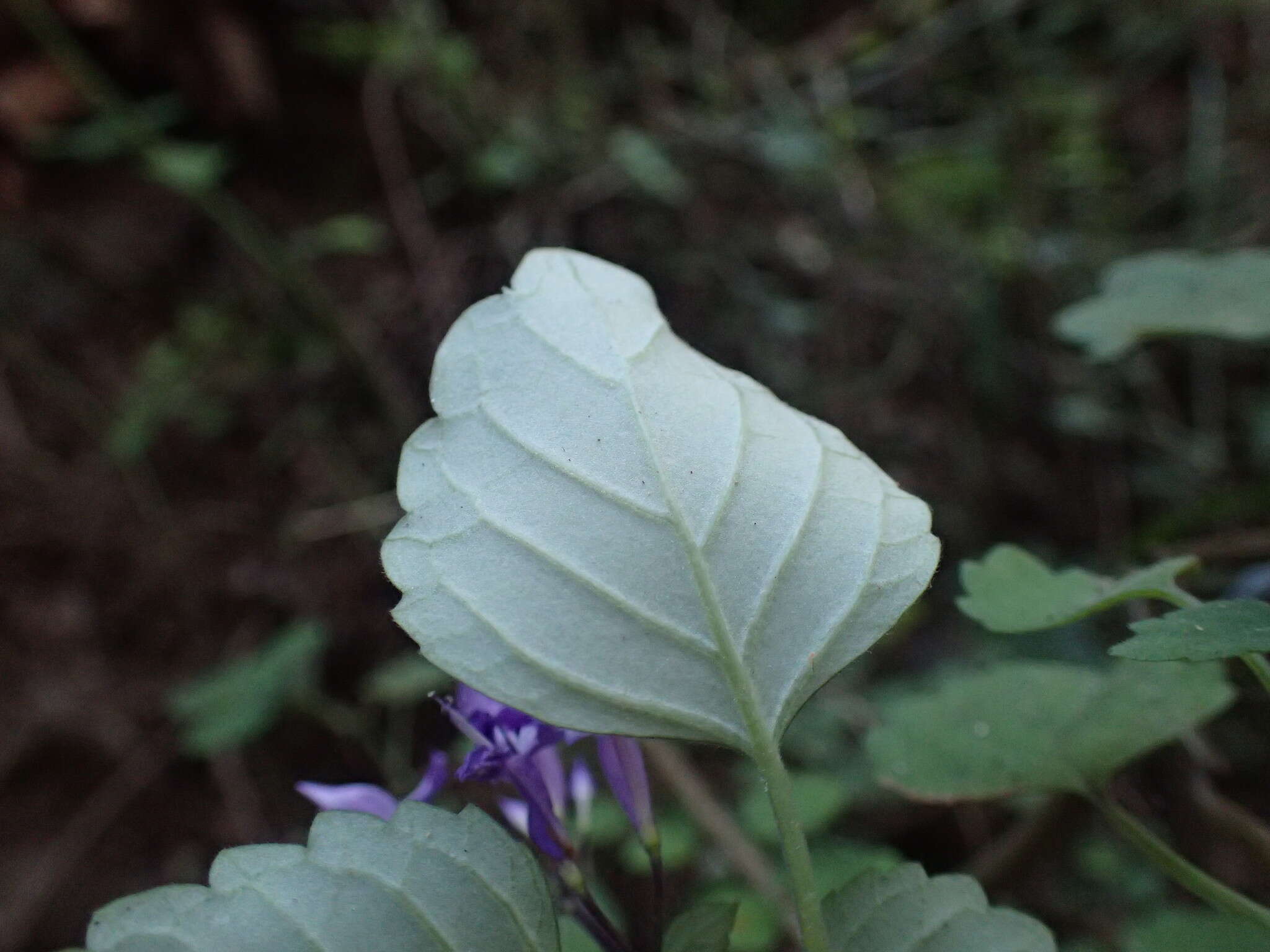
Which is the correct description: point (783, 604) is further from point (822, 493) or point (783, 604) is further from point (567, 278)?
point (567, 278)

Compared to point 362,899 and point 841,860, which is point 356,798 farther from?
point 841,860

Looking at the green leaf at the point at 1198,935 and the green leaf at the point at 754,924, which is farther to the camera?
the green leaf at the point at 754,924

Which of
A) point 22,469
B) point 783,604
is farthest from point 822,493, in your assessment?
point 22,469

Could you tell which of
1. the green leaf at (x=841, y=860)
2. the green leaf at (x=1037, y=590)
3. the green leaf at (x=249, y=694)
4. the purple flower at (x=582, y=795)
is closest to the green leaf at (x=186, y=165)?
the green leaf at (x=249, y=694)

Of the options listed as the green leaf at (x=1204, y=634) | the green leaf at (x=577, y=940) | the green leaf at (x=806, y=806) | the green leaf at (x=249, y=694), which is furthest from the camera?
the green leaf at (x=249, y=694)

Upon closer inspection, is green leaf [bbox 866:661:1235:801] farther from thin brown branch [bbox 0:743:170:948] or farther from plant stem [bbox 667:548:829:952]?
thin brown branch [bbox 0:743:170:948]

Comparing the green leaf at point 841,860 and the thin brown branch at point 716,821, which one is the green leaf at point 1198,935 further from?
the thin brown branch at point 716,821

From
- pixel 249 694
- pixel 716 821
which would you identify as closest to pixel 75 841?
pixel 249 694
